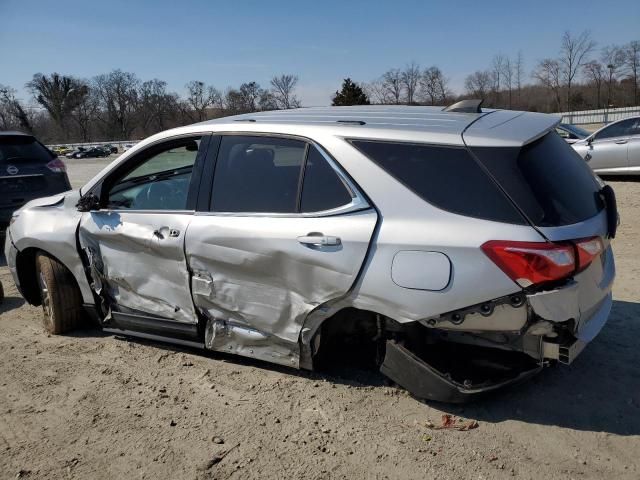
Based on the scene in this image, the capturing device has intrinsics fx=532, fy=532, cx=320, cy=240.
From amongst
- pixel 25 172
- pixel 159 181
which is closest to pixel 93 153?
pixel 25 172

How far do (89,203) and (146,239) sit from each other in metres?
0.69

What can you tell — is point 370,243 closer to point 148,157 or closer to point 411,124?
point 411,124

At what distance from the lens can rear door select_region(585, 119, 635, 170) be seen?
11031 millimetres

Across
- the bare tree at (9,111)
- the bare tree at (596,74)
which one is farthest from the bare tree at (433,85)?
the bare tree at (9,111)

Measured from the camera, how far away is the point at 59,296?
4203 mm

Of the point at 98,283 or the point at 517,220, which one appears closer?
the point at 517,220

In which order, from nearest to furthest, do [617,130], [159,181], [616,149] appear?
[159,181] < [616,149] < [617,130]

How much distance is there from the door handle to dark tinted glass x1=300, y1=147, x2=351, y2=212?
175 millimetres

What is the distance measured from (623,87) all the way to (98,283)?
234ft

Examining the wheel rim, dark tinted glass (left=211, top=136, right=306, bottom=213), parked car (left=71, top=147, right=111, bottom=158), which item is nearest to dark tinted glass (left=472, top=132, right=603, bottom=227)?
→ dark tinted glass (left=211, top=136, right=306, bottom=213)

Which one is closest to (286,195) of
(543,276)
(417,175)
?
(417,175)

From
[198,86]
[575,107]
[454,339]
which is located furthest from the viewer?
[198,86]

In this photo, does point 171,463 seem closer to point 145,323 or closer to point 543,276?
point 145,323

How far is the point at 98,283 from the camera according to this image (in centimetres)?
399
